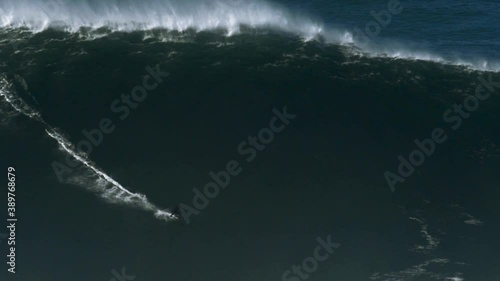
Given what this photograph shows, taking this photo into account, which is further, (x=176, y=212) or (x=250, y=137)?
(x=250, y=137)

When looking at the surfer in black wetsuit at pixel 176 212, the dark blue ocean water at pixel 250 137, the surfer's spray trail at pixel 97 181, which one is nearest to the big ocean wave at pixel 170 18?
the dark blue ocean water at pixel 250 137

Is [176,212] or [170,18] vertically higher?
[170,18]

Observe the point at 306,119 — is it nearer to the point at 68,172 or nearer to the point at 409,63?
the point at 409,63

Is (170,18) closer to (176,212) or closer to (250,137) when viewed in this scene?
(250,137)

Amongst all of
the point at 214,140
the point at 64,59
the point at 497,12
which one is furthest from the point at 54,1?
the point at 497,12

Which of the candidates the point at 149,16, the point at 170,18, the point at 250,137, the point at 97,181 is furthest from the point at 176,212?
the point at 149,16

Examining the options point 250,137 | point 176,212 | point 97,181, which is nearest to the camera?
point 176,212

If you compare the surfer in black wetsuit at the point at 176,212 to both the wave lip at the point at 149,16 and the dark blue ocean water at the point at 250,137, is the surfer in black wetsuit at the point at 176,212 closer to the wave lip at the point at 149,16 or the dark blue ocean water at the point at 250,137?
the dark blue ocean water at the point at 250,137
